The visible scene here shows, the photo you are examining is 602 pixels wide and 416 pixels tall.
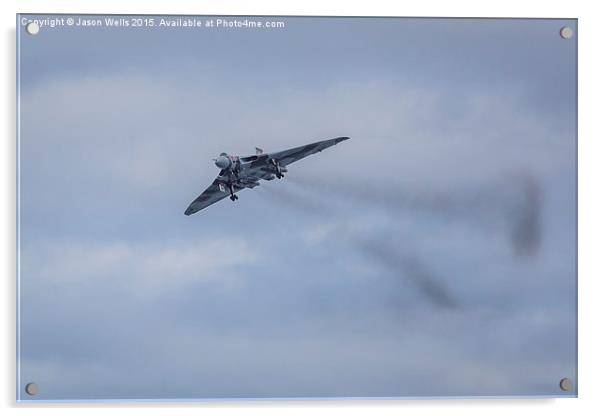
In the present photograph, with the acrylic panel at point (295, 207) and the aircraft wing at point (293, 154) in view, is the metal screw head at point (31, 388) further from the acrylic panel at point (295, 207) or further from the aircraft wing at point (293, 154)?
the aircraft wing at point (293, 154)

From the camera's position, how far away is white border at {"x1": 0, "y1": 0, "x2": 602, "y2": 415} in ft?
19.6

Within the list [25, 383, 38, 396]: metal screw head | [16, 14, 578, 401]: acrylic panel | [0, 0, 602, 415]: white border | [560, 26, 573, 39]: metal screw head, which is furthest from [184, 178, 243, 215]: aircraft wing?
[560, 26, 573, 39]: metal screw head

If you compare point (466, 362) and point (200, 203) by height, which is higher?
point (200, 203)

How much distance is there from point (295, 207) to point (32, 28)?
2193 mm

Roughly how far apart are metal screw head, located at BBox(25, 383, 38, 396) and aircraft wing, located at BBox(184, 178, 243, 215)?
1565mm

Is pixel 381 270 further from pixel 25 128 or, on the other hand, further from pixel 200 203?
pixel 25 128

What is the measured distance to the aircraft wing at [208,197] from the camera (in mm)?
6027

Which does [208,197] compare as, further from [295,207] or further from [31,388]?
[31,388]

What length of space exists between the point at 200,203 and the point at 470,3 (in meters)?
2.39

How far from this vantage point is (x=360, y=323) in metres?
6.07

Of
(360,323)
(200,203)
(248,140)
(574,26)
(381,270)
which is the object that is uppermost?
(574,26)

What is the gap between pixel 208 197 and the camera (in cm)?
605

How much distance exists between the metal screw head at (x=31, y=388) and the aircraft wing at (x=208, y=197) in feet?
5.14
